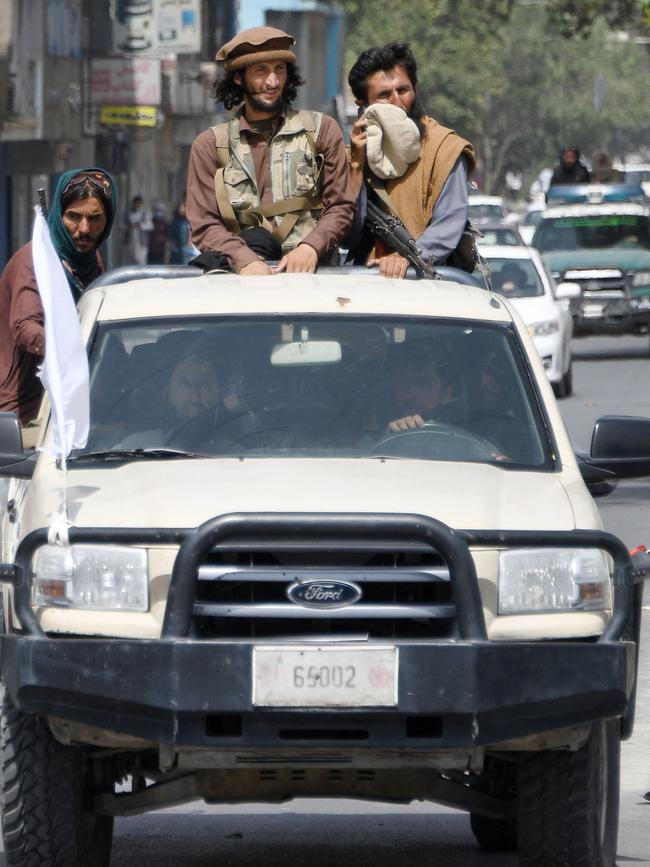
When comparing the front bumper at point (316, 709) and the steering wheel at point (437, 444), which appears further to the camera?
the steering wheel at point (437, 444)

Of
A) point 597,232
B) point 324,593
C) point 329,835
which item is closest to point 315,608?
point 324,593

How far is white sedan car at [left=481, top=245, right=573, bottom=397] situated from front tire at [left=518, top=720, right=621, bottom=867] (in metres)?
16.0

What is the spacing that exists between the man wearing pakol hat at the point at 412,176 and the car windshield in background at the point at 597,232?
69.0 feet

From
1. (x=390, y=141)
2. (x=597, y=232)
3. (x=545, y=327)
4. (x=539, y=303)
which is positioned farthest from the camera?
(x=597, y=232)

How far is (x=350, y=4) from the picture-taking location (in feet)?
273

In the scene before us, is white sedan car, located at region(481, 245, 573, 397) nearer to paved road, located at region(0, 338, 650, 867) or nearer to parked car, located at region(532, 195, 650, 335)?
parked car, located at region(532, 195, 650, 335)

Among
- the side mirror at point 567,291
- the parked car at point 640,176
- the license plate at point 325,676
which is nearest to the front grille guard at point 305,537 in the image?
the license plate at point 325,676

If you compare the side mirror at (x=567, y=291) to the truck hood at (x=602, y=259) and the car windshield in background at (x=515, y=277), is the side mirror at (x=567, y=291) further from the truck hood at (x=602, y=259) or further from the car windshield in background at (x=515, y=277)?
the truck hood at (x=602, y=259)

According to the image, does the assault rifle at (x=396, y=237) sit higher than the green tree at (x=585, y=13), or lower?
higher

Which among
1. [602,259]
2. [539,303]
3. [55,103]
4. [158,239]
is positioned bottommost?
[158,239]

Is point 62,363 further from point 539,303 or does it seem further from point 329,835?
point 539,303

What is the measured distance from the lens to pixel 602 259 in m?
28.3

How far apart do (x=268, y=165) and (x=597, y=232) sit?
22.1 meters

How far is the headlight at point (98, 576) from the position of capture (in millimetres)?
4875
